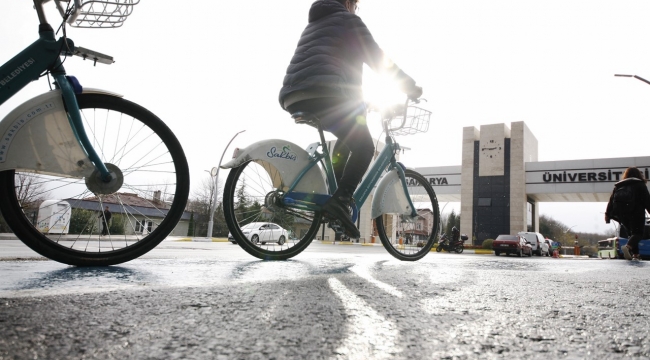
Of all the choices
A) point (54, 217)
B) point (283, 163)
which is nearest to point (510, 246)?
point (283, 163)

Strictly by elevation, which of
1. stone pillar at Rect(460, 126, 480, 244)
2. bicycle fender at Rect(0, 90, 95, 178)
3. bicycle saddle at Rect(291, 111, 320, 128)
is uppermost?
stone pillar at Rect(460, 126, 480, 244)

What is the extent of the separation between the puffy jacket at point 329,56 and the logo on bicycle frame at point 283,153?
13.8 inches

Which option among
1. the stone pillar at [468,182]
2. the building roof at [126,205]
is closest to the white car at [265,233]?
the building roof at [126,205]

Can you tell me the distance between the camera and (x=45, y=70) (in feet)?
6.64

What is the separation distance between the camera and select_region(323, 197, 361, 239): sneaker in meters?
2.94

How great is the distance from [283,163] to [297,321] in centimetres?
215

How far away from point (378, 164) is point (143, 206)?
7.02 feet

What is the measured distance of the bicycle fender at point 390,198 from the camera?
3.79 metres

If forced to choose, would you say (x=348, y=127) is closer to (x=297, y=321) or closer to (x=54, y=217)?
(x=54, y=217)

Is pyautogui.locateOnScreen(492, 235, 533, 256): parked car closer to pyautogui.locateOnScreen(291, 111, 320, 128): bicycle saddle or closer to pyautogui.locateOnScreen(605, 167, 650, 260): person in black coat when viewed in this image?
pyautogui.locateOnScreen(605, 167, 650, 260): person in black coat

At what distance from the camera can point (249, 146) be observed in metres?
2.93

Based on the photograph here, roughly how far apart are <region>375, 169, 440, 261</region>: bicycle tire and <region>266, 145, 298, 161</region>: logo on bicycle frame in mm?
1197

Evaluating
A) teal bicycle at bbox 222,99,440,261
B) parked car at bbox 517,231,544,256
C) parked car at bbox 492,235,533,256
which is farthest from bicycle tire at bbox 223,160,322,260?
parked car at bbox 517,231,544,256

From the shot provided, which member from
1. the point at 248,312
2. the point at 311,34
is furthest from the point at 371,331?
the point at 311,34
